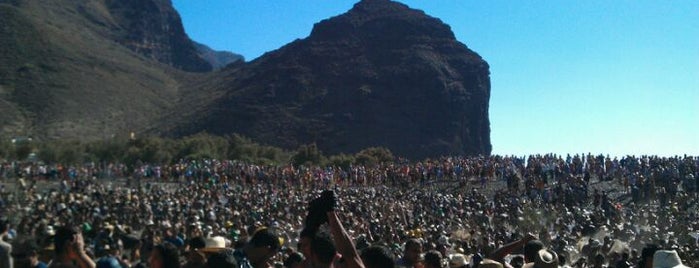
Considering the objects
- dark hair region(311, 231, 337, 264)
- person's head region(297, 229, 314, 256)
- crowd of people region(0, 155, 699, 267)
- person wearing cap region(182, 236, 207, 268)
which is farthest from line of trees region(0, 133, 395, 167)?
dark hair region(311, 231, 337, 264)

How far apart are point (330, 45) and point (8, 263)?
10677 centimetres

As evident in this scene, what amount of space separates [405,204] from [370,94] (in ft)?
206

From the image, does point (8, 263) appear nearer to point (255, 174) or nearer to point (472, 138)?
point (255, 174)

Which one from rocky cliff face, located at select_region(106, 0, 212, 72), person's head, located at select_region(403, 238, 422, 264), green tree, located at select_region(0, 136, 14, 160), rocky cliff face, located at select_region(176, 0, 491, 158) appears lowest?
person's head, located at select_region(403, 238, 422, 264)

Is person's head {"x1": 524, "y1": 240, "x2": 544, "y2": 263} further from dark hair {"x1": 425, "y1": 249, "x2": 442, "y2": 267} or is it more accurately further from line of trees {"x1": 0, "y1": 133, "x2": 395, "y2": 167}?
line of trees {"x1": 0, "y1": 133, "x2": 395, "y2": 167}

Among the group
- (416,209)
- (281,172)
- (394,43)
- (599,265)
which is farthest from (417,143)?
(599,265)

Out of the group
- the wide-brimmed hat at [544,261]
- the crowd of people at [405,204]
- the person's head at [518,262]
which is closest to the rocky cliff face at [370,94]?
the crowd of people at [405,204]

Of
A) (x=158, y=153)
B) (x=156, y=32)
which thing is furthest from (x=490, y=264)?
(x=156, y=32)

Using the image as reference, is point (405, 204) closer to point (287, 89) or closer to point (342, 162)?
point (342, 162)

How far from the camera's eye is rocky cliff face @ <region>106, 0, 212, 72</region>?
5827 inches

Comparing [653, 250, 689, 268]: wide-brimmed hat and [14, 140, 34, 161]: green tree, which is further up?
[14, 140, 34, 161]: green tree

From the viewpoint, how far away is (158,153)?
190 feet

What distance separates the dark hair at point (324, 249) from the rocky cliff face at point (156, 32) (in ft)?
469

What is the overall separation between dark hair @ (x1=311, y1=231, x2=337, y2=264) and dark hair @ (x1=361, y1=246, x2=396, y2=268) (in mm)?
299
